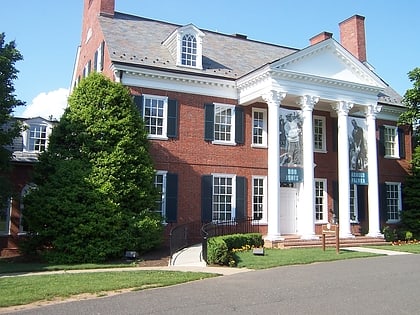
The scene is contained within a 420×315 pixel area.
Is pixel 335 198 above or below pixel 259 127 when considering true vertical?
below

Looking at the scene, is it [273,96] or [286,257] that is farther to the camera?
[273,96]

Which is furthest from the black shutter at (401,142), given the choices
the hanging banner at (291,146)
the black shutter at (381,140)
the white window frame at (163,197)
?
the white window frame at (163,197)

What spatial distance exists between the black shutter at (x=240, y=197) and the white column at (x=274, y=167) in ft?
5.57

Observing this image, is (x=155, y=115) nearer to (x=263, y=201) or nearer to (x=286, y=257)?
(x=263, y=201)

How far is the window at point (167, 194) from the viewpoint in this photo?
18906 mm

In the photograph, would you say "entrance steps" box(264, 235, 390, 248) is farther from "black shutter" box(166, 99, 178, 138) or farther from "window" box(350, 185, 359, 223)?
"black shutter" box(166, 99, 178, 138)

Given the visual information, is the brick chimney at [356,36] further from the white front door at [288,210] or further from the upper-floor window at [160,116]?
the upper-floor window at [160,116]

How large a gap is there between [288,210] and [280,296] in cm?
1302

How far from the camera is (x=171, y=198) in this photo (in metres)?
19.0

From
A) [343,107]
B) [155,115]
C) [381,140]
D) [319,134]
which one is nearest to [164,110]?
[155,115]

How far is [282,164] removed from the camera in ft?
65.2

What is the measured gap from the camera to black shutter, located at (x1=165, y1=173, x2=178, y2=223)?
19.0 metres

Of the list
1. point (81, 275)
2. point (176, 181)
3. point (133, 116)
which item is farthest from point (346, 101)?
point (81, 275)

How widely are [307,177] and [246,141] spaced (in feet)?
10.8
